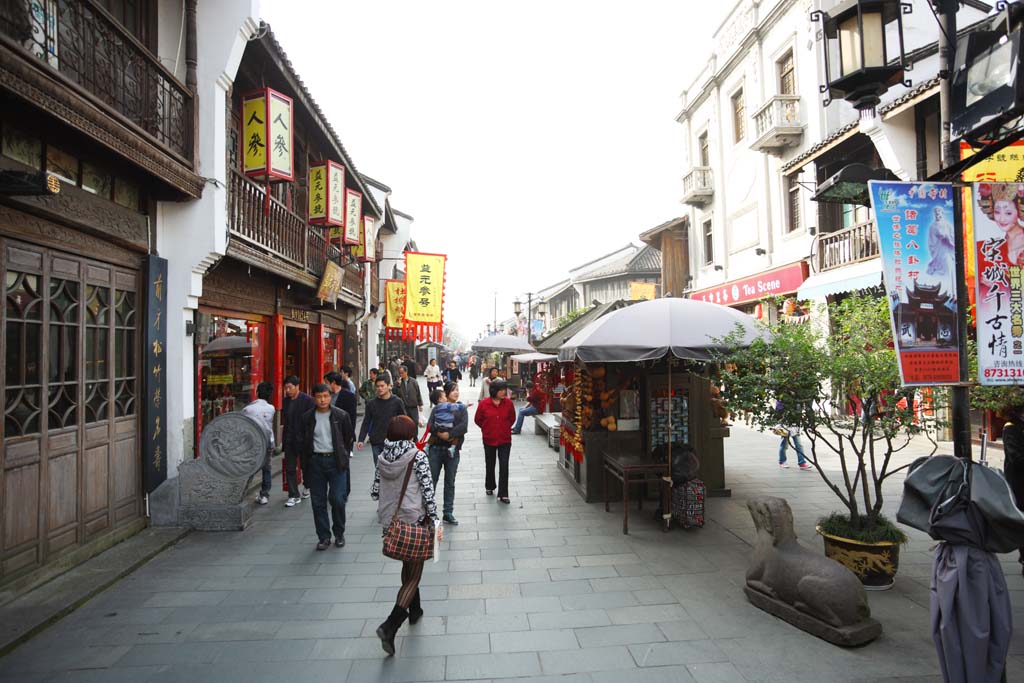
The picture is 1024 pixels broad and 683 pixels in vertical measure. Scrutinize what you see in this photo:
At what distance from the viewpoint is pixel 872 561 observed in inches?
194

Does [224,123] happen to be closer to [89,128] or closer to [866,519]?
[89,128]

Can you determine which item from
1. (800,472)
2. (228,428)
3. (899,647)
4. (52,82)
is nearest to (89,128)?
(52,82)

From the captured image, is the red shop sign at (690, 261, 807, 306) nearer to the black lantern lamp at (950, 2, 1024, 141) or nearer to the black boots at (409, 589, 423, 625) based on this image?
the black lantern lamp at (950, 2, 1024, 141)

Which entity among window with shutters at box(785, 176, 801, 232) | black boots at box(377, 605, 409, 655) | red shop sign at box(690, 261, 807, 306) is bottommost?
black boots at box(377, 605, 409, 655)

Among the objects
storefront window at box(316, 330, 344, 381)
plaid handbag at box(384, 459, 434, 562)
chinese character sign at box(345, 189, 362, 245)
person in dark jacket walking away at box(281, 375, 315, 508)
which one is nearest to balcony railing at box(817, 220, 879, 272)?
chinese character sign at box(345, 189, 362, 245)

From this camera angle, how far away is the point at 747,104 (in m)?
19.3

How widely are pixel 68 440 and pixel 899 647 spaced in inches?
285

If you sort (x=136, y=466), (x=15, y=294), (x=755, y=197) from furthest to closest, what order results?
1. (x=755, y=197)
2. (x=136, y=466)
3. (x=15, y=294)

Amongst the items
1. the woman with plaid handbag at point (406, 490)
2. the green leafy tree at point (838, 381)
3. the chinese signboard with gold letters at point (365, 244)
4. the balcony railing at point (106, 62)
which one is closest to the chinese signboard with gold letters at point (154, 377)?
the balcony railing at point (106, 62)

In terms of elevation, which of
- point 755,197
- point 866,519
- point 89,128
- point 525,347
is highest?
point 755,197

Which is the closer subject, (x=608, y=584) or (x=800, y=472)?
(x=608, y=584)

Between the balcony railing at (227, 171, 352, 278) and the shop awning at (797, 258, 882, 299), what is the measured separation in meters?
11.0

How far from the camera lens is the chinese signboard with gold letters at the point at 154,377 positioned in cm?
682

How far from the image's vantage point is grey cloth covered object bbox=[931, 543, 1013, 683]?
3.15 m
